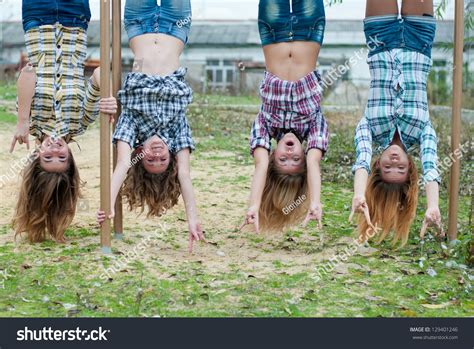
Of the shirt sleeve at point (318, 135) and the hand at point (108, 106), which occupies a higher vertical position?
the hand at point (108, 106)

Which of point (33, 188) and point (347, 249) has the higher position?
point (33, 188)

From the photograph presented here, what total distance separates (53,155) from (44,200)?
1.31ft

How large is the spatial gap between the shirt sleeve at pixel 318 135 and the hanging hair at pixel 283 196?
21 cm

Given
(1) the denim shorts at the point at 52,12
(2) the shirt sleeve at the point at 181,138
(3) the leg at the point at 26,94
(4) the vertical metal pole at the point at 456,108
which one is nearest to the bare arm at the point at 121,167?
(2) the shirt sleeve at the point at 181,138

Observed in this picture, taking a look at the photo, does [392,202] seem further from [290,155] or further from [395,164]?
[290,155]

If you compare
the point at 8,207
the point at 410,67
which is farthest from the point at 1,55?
the point at 410,67

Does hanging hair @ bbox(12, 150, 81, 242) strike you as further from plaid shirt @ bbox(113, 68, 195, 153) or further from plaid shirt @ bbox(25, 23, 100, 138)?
plaid shirt @ bbox(113, 68, 195, 153)

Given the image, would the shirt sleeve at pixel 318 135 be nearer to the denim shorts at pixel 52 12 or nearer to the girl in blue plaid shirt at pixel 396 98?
the girl in blue plaid shirt at pixel 396 98

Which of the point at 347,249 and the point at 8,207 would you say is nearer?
the point at 347,249

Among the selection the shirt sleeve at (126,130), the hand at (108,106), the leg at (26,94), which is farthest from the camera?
the leg at (26,94)

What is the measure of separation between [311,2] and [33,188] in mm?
2867

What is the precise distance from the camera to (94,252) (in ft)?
21.9

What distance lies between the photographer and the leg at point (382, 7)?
6730 mm

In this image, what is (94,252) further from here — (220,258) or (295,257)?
(295,257)
